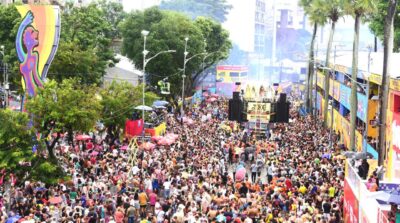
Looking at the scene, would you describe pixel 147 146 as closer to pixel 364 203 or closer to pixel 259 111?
pixel 259 111

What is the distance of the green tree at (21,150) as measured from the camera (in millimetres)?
26156

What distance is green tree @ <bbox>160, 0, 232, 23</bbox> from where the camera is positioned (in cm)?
16175

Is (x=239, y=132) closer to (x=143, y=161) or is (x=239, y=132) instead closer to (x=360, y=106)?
(x=360, y=106)

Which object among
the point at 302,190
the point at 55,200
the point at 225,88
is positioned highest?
the point at 55,200

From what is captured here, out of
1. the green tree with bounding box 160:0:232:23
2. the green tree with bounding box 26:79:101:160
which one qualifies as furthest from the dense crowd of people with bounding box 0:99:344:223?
the green tree with bounding box 160:0:232:23

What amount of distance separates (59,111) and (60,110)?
59 mm

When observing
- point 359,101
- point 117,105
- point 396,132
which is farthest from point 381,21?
point 396,132

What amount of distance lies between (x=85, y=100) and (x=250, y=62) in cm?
14287

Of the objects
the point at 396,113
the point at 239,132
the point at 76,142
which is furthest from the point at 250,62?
the point at 396,113

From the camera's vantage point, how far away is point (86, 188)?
2634 cm

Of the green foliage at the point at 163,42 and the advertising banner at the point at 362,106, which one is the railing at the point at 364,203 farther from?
the green foliage at the point at 163,42

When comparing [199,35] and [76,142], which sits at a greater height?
[199,35]

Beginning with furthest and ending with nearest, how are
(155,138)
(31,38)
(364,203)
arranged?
(155,138)
(31,38)
(364,203)

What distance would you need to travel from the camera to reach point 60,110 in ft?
93.4
